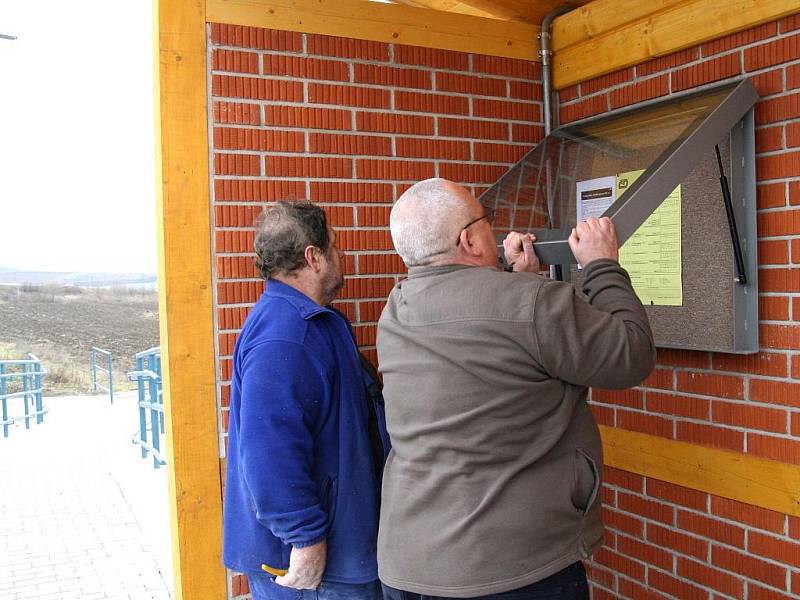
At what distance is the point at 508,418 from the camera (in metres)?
1.72

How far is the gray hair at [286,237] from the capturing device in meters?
2.29

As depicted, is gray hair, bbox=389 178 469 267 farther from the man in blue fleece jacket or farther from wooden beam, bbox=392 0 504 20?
wooden beam, bbox=392 0 504 20

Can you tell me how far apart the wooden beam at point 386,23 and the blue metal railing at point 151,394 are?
5965mm

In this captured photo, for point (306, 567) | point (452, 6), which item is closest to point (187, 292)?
Answer: point (306, 567)

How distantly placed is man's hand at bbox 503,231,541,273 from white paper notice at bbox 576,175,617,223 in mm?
618

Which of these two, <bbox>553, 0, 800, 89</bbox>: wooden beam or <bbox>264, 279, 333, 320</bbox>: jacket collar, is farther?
<bbox>553, 0, 800, 89</bbox>: wooden beam

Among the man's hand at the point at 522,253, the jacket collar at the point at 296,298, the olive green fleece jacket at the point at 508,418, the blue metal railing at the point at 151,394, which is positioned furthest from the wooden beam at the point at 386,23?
the blue metal railing at the point at 151,394

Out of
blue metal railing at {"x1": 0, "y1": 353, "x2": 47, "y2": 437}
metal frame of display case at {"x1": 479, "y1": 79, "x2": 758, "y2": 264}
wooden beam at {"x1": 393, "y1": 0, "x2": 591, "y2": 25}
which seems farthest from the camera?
blue metal railing at {"x1": 0, "y1": 353, "x2": 47, "y2": 437}

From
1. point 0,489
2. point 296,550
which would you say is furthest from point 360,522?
point 0,489

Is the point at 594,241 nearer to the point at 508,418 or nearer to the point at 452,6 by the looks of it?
the point at 508,418

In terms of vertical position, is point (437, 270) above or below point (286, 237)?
below

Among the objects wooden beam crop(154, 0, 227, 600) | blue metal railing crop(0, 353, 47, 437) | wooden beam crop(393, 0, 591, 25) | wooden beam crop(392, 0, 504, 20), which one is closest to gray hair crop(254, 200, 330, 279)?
wooden beam crop(154, 0, 227, 600)

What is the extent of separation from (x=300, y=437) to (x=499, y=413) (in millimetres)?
639

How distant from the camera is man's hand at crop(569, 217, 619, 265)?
1900 mm
